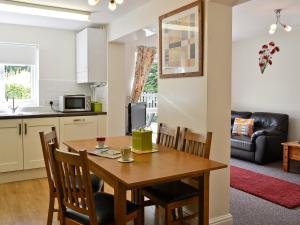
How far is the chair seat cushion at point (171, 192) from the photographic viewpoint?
7.13ft

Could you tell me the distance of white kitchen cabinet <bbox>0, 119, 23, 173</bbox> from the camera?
13.0 feet

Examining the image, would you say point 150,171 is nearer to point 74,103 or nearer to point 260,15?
point 74,103

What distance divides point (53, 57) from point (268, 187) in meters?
3.77

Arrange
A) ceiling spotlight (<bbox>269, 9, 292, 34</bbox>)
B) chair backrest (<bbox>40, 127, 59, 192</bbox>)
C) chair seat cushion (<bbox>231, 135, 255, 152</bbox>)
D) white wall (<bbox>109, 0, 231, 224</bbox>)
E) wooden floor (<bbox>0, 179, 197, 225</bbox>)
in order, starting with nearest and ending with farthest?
chair backrest (<bbox>40, 127, 59, 192</bbox>), white wall (<bbox>109, 0, 231, 224</bbox>), wooden floor (<bbox>0, 179, 197, 225</bbox>), ceiling spotlight (<bbox>269, 9, 292, 34</bbox>), chair seat cushion (<bbox>231, 135, 255, 152</bbox>)

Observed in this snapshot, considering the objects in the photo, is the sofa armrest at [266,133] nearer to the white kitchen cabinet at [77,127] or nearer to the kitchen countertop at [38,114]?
the kitchen countertop at [38,114]

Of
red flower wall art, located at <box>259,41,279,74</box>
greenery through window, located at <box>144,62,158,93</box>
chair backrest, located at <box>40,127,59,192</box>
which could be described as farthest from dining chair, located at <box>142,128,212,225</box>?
greenery through window, located at <box>144,62,158,93</box>

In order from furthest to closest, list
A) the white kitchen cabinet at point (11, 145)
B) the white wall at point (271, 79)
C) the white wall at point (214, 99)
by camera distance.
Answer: the white wall at point (271, 79)
the white kitchen cabinet at point (11, 145)
the white wall at point (214, 99)

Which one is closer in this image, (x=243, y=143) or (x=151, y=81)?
(x=243, y=143)

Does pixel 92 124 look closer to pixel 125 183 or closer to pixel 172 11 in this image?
pixel 172 11

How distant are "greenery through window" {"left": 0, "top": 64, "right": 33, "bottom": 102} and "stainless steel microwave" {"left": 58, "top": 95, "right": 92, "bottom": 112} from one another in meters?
0.60

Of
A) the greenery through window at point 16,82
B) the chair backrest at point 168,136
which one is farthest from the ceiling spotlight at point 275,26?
the greenery through window at point 16,82

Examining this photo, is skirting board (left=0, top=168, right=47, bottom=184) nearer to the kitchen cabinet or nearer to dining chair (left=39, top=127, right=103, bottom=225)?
the kitchen cabinet

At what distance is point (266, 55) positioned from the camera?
5.89 m

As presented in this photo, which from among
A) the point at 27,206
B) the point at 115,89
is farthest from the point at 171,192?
the point at 115,89
